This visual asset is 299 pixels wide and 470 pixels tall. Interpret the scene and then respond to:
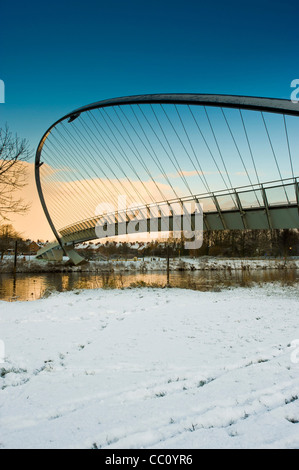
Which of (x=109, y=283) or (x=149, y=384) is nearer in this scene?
(x=149, y=384)

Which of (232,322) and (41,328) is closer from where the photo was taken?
(41,328)

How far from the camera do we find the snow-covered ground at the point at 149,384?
285 cm

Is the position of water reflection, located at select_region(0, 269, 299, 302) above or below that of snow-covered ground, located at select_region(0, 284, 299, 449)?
below

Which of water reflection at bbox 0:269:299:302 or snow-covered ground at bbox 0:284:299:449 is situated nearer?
snow-covered ground at bbox 0:284:299:449

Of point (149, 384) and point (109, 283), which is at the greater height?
point (149, 384)

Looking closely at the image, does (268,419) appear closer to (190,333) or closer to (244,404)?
(244,404)

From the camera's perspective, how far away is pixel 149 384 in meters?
4.06

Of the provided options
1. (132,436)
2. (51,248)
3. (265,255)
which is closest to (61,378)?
(132,436)

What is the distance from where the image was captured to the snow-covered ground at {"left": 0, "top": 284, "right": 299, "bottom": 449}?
2848mm

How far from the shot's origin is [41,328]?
291 inches

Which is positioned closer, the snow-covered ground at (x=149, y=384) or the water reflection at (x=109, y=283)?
the snow-covered ground at (x=149, y=384)

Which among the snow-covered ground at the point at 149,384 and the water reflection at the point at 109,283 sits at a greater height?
the snow-covered ground at the point at 149,384

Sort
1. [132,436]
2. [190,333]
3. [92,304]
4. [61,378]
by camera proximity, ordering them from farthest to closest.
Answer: [92,304], [190,333], [61,378], [132,436]

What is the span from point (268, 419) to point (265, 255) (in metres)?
64.8
